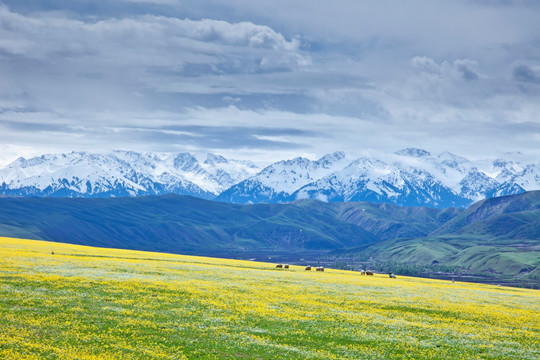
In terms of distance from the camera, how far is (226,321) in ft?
146

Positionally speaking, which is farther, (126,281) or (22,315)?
(126,281)

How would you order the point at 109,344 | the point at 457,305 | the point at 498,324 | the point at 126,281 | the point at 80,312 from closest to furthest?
the point at 109,344, the point at 80,312, the point at 498,324, the point at 126,281, the point at 457,305

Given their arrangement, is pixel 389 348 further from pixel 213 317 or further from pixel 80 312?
pixel 80 312

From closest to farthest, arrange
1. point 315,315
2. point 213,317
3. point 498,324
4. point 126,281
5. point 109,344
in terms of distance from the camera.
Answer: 1. point 109,344
2. point 213,317
3. point 315,315
4. point 498,324
5. point 126,281

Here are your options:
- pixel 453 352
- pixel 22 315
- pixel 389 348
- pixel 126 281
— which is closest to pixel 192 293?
pixel 126 281

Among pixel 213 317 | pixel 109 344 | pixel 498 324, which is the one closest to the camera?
pixel 109 344

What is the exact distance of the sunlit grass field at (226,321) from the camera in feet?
116

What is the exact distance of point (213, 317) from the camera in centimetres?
4566

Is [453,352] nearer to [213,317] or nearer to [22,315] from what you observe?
[213,317]

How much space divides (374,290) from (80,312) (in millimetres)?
47629

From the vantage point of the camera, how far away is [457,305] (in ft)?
219

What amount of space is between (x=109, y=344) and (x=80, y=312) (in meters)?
8.98

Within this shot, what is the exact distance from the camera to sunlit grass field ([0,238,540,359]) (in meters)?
35.5

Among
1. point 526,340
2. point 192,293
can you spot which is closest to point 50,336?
point 192,293
